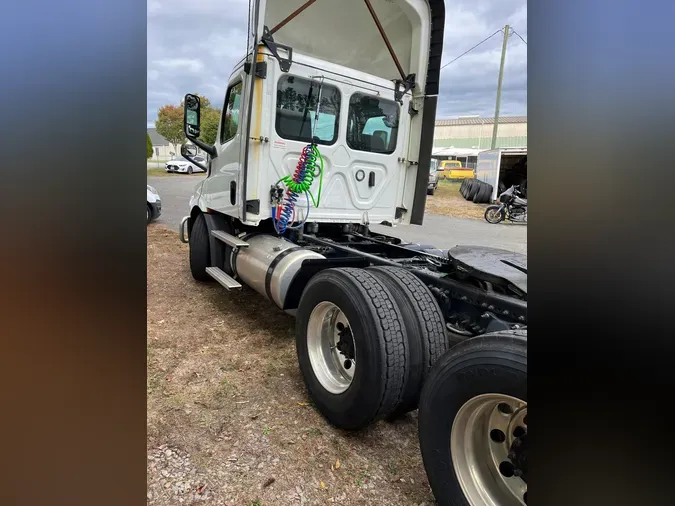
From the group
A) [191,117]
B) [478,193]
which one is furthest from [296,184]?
[478,193]

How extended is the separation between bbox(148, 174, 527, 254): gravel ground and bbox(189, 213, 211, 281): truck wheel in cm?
388

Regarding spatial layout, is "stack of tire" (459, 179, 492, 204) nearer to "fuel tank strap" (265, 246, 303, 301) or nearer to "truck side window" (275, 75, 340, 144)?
"truck side window" (275, 75, 340, 144)

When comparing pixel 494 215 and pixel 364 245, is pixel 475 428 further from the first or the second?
pixel 494 215

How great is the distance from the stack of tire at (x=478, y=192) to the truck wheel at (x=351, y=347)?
18.6m

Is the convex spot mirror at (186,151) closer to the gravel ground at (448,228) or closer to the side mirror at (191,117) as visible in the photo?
the side mirror at (191,117)

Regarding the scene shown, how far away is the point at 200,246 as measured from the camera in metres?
6.00

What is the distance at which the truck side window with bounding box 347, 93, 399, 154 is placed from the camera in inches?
194

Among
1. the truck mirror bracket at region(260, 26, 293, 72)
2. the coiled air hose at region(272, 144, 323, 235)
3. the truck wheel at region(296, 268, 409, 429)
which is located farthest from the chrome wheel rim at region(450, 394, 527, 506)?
the truck mirror bracket at region(260, 26, 293, 72)

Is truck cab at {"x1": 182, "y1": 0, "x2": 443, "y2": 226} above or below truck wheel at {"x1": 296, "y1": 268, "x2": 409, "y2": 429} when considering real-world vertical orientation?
above

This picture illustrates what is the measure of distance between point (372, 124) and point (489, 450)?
3.94 metres

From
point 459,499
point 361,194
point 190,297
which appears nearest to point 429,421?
point 459,499
